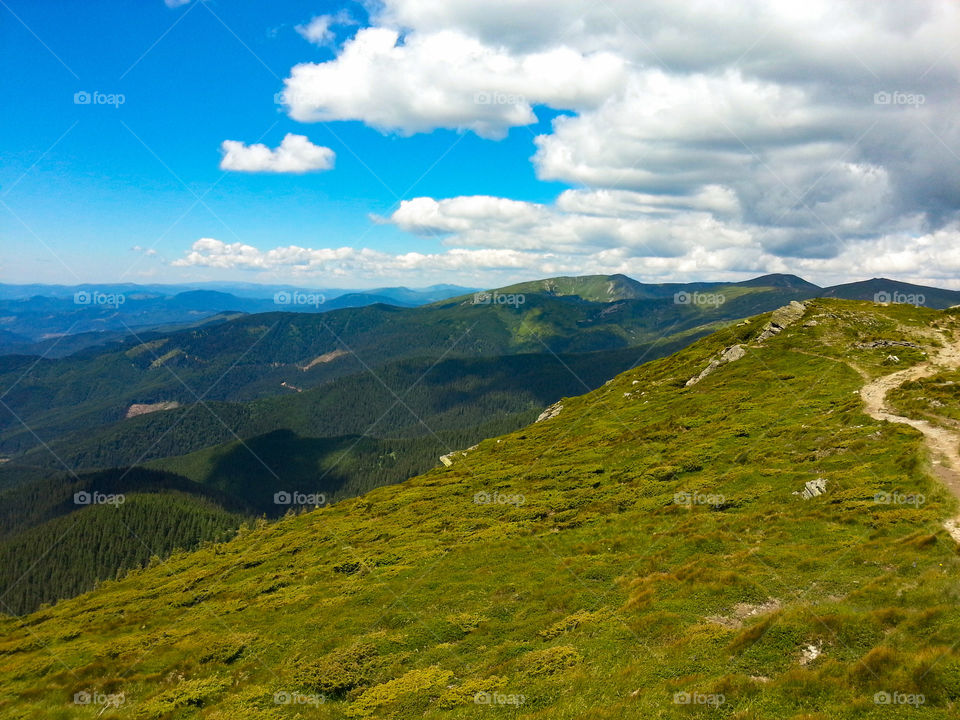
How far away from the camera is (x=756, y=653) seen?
18.6 meters

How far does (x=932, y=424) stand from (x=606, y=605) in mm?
38551

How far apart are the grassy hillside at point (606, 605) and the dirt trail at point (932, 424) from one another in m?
1.19

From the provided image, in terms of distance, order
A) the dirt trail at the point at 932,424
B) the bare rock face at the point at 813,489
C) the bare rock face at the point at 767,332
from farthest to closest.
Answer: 1. the bare rock face at the point at 767,332
2. the bare rock face at the point at 813,489
3. the dirt trail at the point at 932,424

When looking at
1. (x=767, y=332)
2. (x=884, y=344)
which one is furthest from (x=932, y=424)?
(x=767, y=332)

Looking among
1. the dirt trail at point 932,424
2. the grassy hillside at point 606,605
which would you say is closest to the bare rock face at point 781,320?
the dirt trail at point 932,424

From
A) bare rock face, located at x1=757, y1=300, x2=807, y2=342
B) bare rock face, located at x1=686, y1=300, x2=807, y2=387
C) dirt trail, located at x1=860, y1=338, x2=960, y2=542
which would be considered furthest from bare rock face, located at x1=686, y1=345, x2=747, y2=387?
dirt trail, located at x1=860, y1=338, x2=960, y2=542

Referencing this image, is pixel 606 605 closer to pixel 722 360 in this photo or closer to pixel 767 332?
pixel 722 360

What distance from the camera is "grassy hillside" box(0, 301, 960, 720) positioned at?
706 inches

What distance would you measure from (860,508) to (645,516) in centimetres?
1494

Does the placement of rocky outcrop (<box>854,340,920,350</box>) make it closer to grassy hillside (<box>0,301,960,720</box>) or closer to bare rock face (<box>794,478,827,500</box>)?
grassy hillside (<box>0,301,960,720</box>)

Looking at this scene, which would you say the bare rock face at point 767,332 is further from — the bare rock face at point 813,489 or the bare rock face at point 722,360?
the bare rock face at point 813,489

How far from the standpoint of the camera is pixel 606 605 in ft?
87.5

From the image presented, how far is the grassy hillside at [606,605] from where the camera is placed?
1792 centimetres

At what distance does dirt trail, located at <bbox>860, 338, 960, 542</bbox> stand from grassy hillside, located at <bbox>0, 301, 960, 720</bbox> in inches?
47.0
